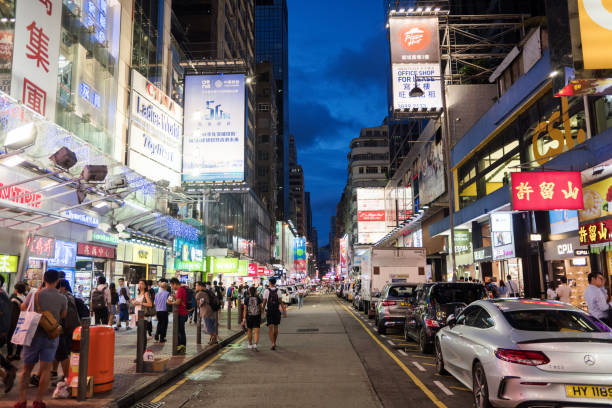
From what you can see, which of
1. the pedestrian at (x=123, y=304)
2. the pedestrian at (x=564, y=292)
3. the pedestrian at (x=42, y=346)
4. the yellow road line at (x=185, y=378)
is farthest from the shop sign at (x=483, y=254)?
the pedestrian at (x=42, y=346)

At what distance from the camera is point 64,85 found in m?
18.3

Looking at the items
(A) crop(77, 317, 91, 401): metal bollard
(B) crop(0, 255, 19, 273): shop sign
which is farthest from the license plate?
(B) crop(0, 255, 19, 273): shop sign

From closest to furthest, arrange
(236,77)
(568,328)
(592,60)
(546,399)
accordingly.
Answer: (546,399) < (568,328) < (592,60) < (236,77)

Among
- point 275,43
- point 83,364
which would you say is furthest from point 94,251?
point 275,43

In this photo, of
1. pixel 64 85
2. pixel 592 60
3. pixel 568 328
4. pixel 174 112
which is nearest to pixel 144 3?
pixel 174 112

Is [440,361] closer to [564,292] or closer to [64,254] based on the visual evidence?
[564,292]

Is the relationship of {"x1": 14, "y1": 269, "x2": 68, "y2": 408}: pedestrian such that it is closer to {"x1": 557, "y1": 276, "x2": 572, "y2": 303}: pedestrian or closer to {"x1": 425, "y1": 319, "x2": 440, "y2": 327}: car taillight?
{"x1": 425, "y1": 319, "x2": 440, "y2": 327}: car taillight

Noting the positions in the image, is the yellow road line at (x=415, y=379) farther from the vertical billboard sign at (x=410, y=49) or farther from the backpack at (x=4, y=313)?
the vertical billboard sign at (x=410, y=49)

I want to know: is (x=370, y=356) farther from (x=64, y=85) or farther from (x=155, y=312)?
(x=64, y=85)

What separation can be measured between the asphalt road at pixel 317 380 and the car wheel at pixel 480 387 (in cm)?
47

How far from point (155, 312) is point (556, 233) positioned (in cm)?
1490

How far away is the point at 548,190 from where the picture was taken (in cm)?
1509

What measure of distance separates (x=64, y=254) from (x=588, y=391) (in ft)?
52.9

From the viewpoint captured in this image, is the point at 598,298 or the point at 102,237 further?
the point at 102,237
